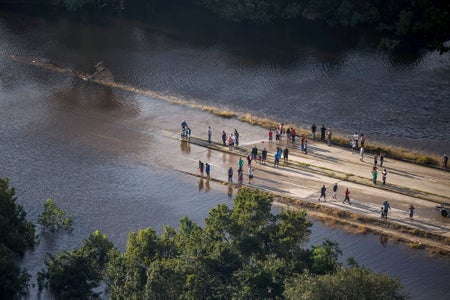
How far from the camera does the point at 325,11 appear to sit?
119 m

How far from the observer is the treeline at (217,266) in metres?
48.1

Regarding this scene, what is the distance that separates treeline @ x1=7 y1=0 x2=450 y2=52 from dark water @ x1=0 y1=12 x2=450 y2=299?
14.0ft

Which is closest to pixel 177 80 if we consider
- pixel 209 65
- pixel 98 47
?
pixel 209 65

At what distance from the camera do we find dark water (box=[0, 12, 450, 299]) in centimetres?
7000

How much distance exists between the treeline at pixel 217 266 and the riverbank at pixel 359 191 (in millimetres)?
12720

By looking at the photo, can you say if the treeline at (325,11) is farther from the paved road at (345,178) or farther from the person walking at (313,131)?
the paved road at (345,178)

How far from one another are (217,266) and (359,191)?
2324 centimetres

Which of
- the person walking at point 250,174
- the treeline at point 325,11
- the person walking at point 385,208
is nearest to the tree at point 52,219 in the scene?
the person walking at point 250,174

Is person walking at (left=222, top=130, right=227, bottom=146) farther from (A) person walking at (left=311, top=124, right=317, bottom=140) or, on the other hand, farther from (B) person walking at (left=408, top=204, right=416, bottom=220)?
(B) person walking at (left=408, top=204, right=416, bottom=220)

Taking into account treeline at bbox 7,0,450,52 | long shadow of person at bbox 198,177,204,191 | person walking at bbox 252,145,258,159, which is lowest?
Result: long shadow of person at bbox 198,177,204,191

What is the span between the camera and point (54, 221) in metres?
68.2

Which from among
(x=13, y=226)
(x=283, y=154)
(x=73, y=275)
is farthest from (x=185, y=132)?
(x=73, y=275)

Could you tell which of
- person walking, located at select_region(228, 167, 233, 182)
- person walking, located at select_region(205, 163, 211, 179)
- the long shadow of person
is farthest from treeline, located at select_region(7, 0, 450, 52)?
the long shadow of person

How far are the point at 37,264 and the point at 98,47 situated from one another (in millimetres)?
52335
